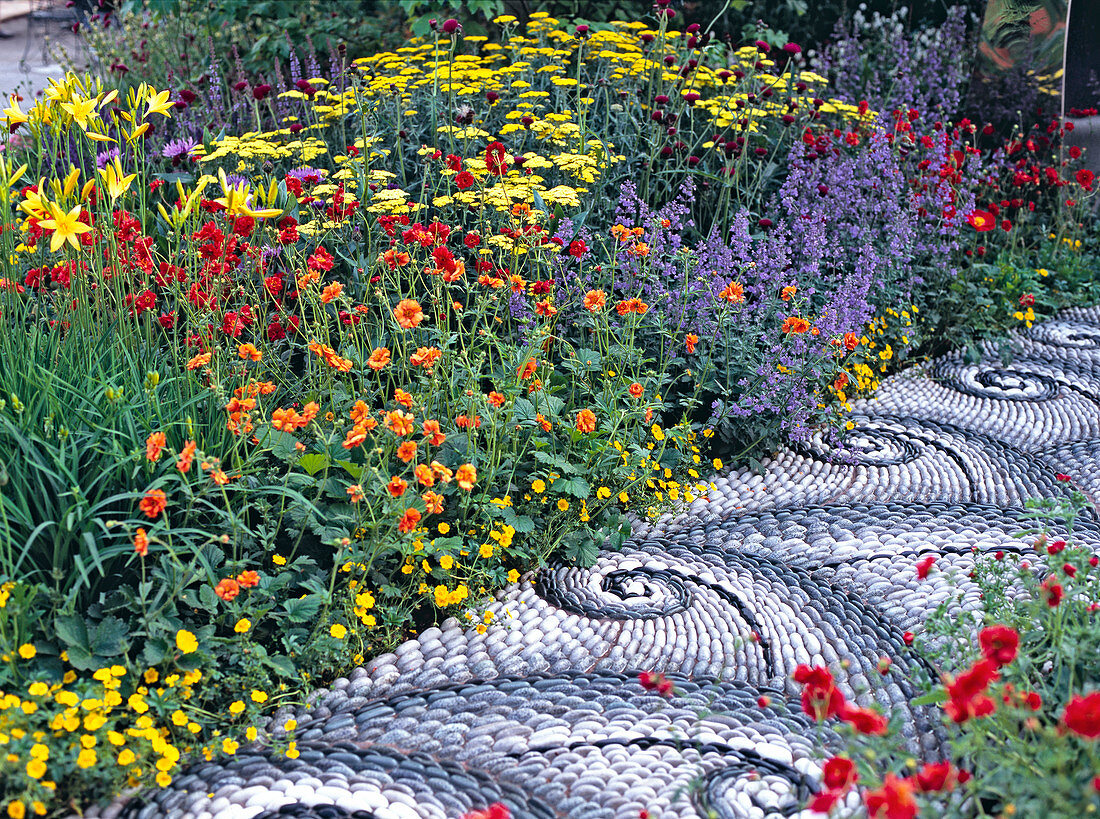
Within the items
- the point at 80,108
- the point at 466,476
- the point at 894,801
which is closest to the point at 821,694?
the point at 894,801

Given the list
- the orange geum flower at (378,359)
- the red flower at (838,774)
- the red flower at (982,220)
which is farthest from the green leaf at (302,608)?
the red flower at (982,220)

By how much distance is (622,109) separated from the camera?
13.3 ft

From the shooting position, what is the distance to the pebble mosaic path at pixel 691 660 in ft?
5.26

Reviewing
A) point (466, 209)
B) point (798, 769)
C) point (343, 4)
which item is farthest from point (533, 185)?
point (343, 4)

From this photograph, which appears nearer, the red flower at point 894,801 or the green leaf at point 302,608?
the red flower at point 894,801

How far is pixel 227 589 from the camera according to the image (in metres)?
1.74

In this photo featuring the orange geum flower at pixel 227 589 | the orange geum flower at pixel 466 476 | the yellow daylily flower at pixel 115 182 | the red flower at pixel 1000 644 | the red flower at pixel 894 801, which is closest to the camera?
the red flower at pixel 894 801

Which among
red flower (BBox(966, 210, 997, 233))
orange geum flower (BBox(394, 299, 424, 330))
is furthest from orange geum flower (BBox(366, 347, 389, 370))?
red flower (BBox(966, 210, 997, 233))

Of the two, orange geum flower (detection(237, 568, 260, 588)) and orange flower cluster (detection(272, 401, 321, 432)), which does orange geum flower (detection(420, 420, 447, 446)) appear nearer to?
orange flower cluster (detection(272, 401, 321, 432))

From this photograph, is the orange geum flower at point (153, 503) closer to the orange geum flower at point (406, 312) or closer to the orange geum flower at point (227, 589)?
the orange geum flower at point (227, 589)

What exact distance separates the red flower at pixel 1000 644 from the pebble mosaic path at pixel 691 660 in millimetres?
240

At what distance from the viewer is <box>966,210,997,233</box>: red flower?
403cm

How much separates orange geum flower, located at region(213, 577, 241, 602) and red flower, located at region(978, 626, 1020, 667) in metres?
1.31

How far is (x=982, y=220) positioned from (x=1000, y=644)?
3353 millimetres
